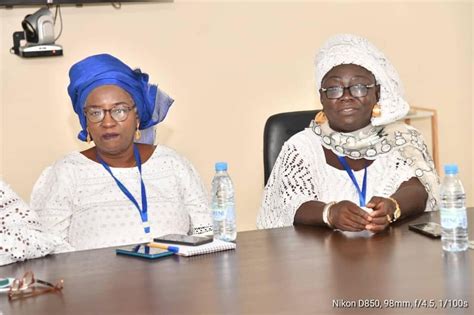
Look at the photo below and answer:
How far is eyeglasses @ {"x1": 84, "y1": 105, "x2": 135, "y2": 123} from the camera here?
3.41 m

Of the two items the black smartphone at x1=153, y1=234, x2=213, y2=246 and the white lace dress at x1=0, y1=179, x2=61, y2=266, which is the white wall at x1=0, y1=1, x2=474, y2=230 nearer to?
the white lace dress at x1=0, y1=179, x2=61, y2=266

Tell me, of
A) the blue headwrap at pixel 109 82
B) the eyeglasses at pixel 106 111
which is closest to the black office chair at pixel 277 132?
the blue headwrap at pixel 109 82

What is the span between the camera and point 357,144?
3432 mm

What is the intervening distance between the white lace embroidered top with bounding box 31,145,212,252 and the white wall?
5.70 feet

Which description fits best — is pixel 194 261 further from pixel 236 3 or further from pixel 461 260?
pixel 236 3

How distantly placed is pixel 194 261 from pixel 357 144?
1.03m

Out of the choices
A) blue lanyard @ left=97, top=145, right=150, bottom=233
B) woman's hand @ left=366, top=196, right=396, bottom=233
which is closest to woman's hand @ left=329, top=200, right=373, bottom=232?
woman's hand @ left=366, top=196, right=396, bottom=233

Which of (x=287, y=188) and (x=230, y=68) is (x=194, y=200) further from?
(x=230, y=68)

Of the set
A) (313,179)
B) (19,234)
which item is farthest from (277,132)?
(19,234)

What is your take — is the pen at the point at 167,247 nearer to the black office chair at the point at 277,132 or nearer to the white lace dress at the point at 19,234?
the white lace dress at the point at 19,234

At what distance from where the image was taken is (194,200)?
3480mm

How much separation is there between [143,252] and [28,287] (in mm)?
464

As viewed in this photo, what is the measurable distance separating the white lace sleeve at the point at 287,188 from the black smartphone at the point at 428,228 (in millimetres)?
491

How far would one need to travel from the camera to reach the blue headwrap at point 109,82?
3422 mm
